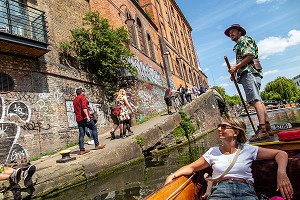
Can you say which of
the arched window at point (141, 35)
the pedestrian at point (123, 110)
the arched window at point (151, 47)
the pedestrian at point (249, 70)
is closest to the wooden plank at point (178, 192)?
the pedestrian at point (249, 70)

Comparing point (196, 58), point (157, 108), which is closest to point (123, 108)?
point (157, 108)

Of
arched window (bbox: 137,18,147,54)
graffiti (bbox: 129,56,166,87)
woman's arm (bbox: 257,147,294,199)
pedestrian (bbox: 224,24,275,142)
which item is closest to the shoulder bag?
woman's arm (bbox: 257,147,294,199)

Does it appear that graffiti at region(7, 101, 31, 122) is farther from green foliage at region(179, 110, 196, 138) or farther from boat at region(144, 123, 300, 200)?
boat at region(144, 123, 300, 200)

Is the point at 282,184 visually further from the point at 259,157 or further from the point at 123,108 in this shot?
the point at 123,108

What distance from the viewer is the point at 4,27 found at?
8.06 metres

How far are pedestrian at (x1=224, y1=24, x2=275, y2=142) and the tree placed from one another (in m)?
8.24

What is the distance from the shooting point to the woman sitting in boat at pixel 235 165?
2.24 m

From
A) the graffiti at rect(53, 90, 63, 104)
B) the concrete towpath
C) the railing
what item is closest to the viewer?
the concrete towpath

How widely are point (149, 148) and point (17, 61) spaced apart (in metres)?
5.27

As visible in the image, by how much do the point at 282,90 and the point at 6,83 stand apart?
5871cm

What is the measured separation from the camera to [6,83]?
25.1ft

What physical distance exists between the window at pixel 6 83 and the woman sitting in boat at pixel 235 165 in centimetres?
696

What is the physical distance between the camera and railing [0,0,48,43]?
8.05 m

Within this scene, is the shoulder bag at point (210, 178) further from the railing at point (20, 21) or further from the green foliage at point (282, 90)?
the green foliage at point (282, 90)
